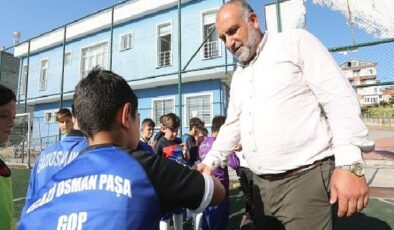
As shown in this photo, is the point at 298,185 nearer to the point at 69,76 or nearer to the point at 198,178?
the point at 198,178

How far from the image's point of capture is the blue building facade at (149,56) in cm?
1383

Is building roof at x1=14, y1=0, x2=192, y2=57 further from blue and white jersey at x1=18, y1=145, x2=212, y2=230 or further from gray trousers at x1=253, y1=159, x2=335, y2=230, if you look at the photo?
blue and white jersey at x1=18, y1=145, x2=212, y2=230

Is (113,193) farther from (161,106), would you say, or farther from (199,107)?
(161,106)

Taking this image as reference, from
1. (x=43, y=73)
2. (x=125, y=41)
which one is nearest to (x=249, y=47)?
(x=125, y=41)

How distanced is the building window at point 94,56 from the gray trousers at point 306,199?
16.6 m

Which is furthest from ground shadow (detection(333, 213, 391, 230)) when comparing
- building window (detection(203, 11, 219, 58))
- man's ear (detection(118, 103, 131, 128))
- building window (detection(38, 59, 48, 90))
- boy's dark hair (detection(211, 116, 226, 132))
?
building window (detection(38, 59, 48, 90))

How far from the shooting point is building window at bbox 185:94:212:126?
13719 millimetres

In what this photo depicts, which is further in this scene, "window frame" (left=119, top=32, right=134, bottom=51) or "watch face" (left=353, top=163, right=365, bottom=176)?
"window frame" (left=119, top=32, right=134, bottom=51)

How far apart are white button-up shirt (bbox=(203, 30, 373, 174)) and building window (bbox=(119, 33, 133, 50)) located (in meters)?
15.5

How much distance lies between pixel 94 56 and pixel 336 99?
18.1m

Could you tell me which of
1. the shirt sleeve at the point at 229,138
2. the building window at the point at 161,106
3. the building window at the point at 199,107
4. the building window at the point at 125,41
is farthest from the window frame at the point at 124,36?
the shirt sleeve at the point at 229,138

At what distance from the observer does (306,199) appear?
1.68m

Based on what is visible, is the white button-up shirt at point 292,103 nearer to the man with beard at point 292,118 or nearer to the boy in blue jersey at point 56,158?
the man with beard at point 292,118

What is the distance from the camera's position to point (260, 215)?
1927 millimetres
